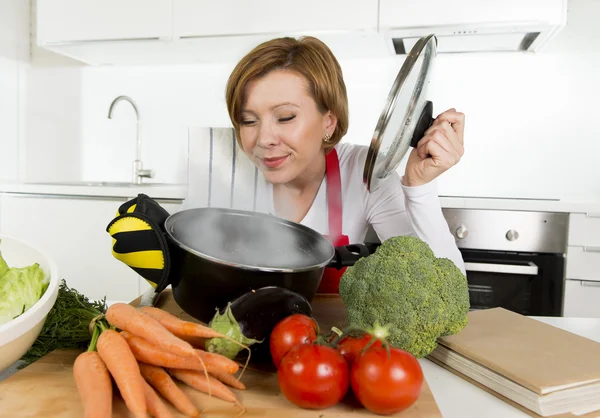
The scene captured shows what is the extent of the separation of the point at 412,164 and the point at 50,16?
1874mm

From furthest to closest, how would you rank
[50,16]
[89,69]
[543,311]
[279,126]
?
[89,69] → [50,16] → [543,311] → [279,126]

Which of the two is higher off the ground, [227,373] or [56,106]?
[56,106]

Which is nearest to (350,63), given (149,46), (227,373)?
(149,46)

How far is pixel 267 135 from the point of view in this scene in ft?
4.50

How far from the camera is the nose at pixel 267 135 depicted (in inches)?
53.4

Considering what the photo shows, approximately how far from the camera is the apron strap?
57.2 inches

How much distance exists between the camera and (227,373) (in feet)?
1.73

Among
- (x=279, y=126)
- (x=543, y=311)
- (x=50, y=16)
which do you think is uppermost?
(x=50, y=16)

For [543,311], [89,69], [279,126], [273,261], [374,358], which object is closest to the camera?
[374,358]

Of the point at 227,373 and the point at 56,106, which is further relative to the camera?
the point at 56,106

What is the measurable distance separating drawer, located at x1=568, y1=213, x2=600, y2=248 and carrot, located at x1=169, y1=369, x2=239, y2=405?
5.13 feet

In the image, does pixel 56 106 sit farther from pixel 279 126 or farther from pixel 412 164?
pixel 412 164

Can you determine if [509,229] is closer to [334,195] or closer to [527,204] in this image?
[527,204]

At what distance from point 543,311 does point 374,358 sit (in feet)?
4.99
